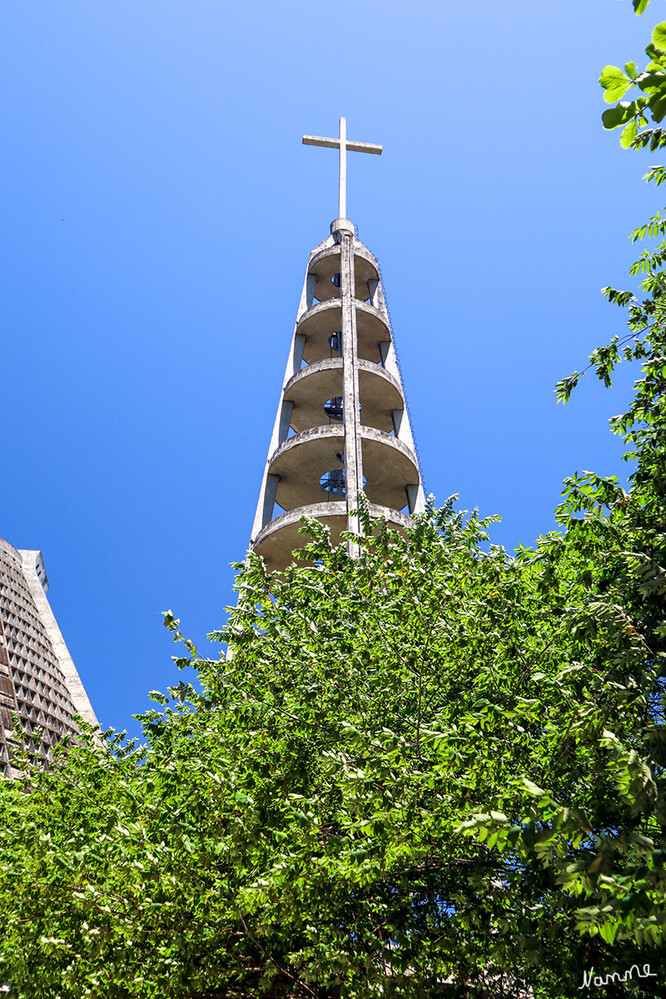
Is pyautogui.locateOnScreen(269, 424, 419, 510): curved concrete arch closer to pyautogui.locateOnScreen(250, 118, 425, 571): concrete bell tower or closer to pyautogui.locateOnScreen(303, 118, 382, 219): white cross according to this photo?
pyautogui.locateOnScreen(250, 118, 425, 571): concrete bell tower

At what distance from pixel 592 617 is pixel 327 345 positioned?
35702 millimetres

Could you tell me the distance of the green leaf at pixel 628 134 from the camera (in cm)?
378

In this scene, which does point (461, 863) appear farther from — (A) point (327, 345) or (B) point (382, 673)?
(A) point (327, 345)

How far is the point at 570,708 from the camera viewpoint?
7648 millimetres

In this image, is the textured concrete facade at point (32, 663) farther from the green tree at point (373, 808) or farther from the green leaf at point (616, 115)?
the green leaf at point (616, 115)

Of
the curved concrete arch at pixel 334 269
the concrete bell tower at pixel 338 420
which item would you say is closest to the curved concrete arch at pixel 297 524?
the concrete bell tower at pixel 338 420

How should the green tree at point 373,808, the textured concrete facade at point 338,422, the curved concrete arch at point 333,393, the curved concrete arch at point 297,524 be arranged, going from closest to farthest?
the green tree at point 373,808
the curved concrete arch at point 297,524
the textured concrete facade at point 338,422
the curved concrete arch at point 333,393

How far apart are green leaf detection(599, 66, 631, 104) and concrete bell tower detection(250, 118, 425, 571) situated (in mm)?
24240

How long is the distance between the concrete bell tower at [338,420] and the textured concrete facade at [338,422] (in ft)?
0.17

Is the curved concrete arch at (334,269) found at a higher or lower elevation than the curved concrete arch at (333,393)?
higher

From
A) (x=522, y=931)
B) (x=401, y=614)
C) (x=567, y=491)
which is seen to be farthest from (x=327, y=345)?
(x=522, y=931)

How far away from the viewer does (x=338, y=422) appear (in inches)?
1451

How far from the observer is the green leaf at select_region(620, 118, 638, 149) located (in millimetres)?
3777

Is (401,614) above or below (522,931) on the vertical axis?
above
